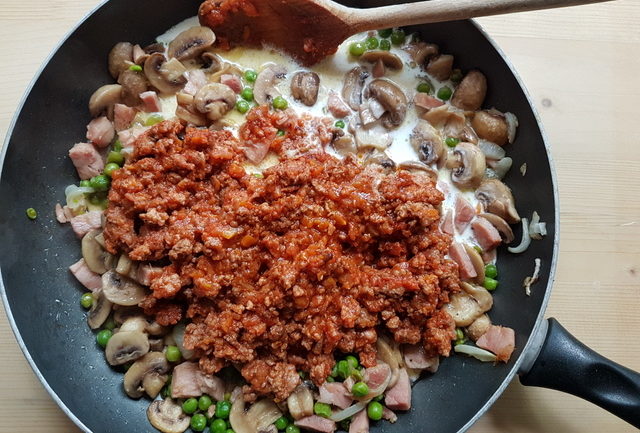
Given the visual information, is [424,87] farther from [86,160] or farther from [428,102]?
[86,160]

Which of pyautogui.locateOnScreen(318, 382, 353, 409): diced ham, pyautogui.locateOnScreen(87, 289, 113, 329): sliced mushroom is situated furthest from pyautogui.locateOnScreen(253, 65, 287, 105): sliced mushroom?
pyautogui.locateOnScreen(318, 382, 353, 409): diced ham

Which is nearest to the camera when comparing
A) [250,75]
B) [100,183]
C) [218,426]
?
[218,426]

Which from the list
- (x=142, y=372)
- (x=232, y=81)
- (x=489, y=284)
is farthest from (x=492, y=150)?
(x=142, y=372)

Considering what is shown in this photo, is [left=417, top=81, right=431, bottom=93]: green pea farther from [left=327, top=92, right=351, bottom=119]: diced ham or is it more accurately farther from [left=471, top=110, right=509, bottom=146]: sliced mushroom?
[left=327, top=92, right=351, bottom=119]: diced ham

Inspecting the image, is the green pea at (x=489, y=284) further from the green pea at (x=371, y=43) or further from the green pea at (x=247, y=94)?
the green pea at (x=247, y=94)

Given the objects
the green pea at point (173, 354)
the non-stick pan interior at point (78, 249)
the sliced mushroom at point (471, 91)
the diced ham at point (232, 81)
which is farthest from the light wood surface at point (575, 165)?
the diced ham at point (232, 81)

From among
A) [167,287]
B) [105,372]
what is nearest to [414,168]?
[167,287]
